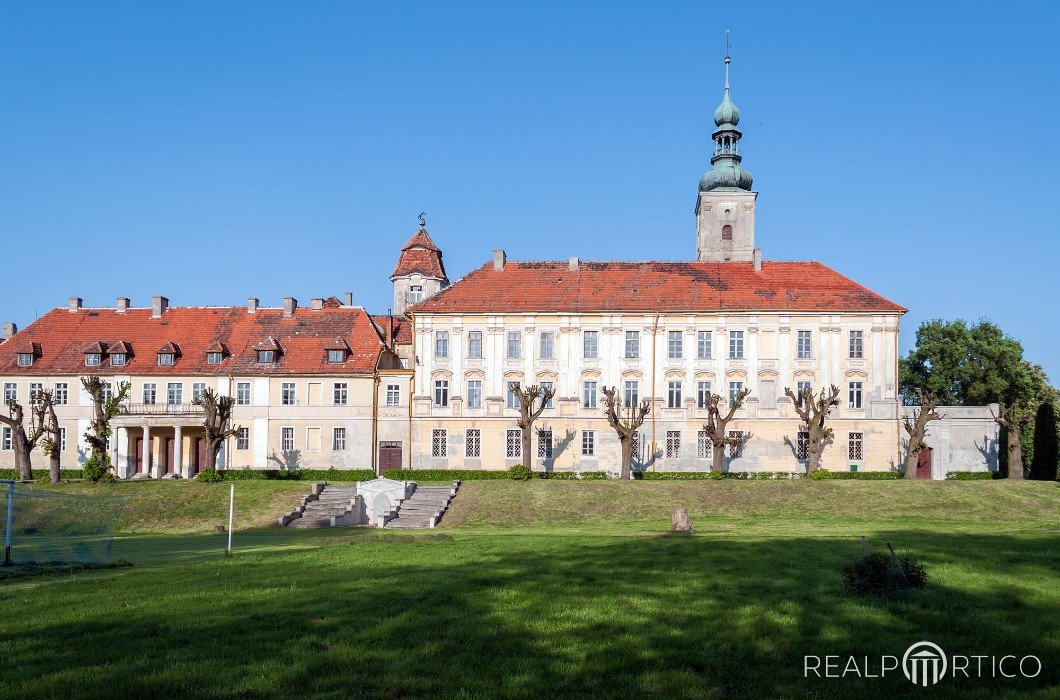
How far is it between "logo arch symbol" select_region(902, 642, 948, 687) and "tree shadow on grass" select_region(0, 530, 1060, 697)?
22cm

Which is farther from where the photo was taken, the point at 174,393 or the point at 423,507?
the point at 174,393

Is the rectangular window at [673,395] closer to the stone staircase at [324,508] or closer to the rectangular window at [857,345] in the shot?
the rectangular window at [857,345]

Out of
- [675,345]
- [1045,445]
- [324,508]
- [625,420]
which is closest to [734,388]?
[675,345]

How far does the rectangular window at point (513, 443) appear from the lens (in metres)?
56.9

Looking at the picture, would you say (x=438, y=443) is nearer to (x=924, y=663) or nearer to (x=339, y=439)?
(x=339, y=439)

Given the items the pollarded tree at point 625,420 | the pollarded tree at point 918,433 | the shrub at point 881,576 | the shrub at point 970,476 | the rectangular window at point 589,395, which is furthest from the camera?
the rectangular window at point 589,395

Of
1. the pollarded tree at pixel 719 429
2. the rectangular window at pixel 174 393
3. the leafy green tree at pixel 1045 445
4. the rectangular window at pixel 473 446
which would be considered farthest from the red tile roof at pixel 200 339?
the leafy green tree at pixel 1045 445

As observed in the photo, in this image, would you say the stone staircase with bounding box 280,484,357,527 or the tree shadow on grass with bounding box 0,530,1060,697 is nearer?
the tree shadow on grass with bounding box 0,530,1060,697

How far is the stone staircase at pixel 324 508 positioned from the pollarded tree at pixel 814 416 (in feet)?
80.8

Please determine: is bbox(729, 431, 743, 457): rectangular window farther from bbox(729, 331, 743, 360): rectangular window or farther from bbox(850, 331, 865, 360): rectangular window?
bbox(850, 331, 865, 360): rectangular window

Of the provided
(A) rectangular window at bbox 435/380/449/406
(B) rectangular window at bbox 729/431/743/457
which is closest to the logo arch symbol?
(B) rectangular window at bbox 729/431/743/457

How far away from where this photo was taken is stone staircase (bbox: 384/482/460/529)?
38.9 m

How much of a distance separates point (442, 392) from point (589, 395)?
9.34m

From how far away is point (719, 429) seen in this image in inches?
2003
